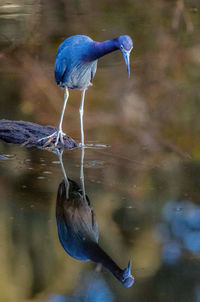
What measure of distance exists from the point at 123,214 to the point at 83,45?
150 centimetres

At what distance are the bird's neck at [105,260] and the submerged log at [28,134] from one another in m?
1.64

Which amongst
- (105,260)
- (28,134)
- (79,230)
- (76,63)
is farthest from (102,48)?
(105,260)

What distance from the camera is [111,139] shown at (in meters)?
4.87

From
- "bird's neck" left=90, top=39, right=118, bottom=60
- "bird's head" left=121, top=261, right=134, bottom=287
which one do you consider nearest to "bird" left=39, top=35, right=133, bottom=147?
"bird's neck" left=90, top=39, right=118, bottom=60

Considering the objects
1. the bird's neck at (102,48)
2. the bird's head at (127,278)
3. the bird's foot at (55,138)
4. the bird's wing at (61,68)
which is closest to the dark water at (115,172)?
the bird's head at (127,278)

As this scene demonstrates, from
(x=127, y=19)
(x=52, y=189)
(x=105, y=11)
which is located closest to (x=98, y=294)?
(x=52, y=189)

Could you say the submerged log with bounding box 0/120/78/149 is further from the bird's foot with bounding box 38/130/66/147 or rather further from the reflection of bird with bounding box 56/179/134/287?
the reflection of bird with bounding box 56/179/134/287

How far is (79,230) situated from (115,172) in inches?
35.2

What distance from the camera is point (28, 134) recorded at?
4734mm

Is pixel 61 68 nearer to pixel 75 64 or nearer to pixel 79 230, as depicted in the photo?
pixel 75 64

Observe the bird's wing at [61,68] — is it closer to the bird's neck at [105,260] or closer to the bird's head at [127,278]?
the bird's neck at [105,260]

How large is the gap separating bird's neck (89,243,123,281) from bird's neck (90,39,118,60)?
1509mm

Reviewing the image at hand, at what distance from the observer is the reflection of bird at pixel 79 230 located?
2.92 m

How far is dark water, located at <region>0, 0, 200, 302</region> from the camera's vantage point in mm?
2814
